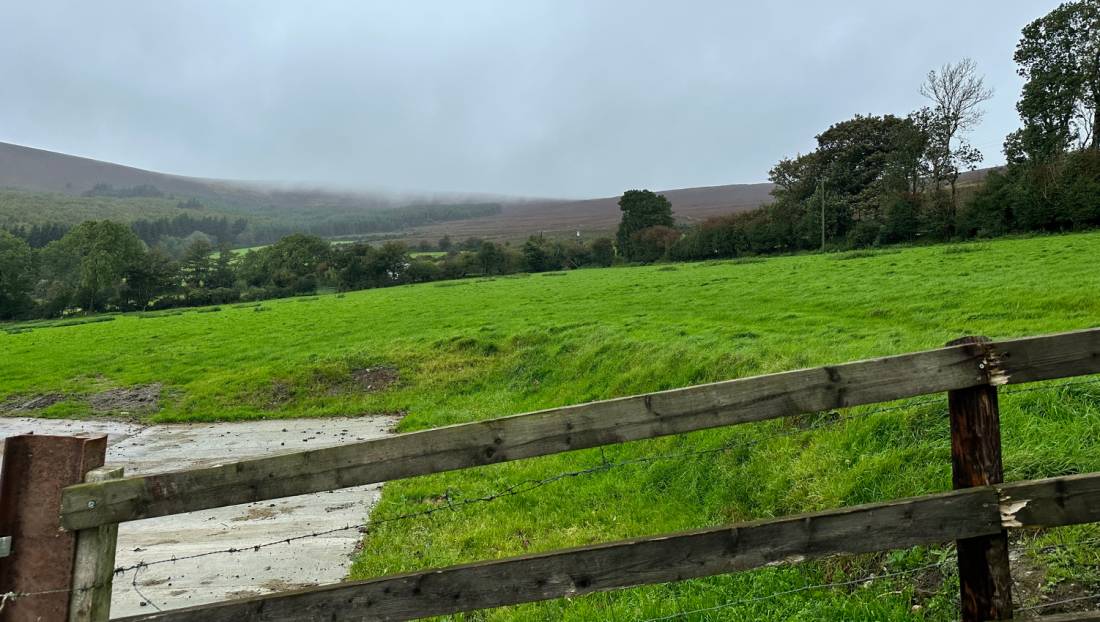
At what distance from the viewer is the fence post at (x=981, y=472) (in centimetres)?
296

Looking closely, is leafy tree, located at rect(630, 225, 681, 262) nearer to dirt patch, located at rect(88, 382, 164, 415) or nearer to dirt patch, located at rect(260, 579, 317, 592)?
dirt patch, located at rect(88, 382, 164, 415)

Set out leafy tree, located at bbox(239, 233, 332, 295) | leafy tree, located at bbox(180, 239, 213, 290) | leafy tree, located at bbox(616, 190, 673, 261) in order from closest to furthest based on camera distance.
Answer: leafy tree, located at bbox(239, 233, 332, 295) < leafy tree, located at bbox(180, 239, 213, 290) < leafy tree, located at bbox(616, 190, 673, 261)

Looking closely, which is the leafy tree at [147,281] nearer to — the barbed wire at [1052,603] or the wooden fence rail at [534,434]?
the wooden fence rail at [534,434]

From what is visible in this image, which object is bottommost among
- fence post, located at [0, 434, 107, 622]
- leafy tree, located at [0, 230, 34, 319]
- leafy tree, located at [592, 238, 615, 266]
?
leafy tree, located at [0, 230, 34, 319]

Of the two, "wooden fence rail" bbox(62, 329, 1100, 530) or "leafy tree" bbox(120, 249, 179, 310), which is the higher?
"wooden fence rail" bbox(62, 329, 1100, 530)

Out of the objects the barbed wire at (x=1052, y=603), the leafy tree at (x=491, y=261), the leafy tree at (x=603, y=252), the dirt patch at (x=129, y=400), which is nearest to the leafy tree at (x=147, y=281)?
the leafy tree at (x=491, y=261)

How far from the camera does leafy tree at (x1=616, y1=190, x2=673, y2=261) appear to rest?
99.2 metres

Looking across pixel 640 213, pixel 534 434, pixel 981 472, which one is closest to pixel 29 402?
pixel 534 434

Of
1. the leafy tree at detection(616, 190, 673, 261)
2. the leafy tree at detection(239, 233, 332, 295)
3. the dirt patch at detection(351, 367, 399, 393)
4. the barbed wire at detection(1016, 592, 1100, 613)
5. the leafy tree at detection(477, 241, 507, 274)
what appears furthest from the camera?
the leafy tree at detection(616, 190, 673, 261)

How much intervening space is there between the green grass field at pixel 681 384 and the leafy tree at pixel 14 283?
209 ft

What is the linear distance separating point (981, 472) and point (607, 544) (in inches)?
73.4

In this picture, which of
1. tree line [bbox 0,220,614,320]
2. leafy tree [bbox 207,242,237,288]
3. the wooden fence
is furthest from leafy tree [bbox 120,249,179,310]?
the wooden fence

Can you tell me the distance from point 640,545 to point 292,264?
101m

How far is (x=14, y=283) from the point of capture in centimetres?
8206
